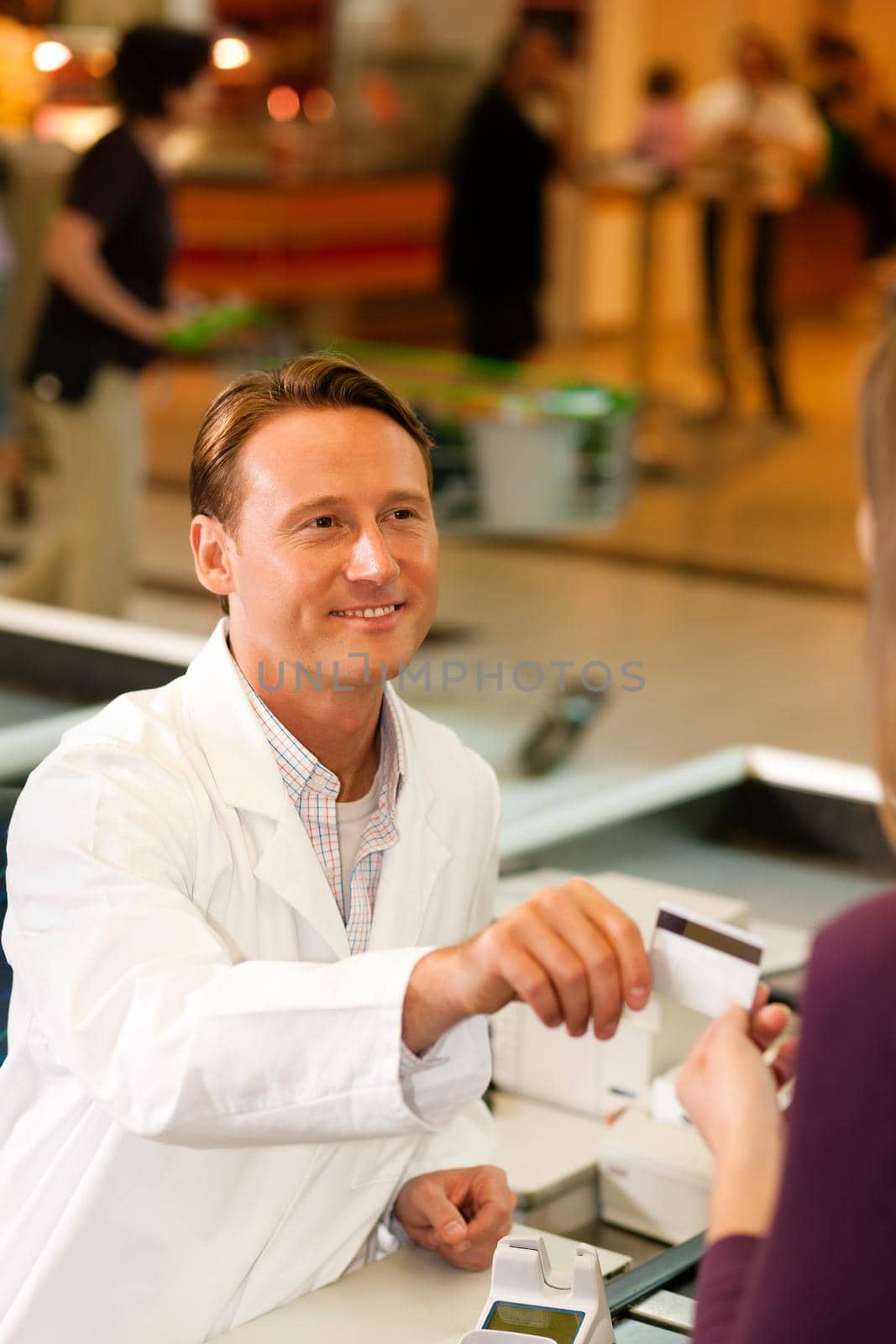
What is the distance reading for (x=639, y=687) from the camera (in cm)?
548

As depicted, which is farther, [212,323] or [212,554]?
[212,323]

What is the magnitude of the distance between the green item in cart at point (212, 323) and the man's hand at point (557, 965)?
429 cm

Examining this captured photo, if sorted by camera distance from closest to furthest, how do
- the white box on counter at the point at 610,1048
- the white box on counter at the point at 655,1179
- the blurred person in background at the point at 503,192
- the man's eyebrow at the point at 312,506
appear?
the man's eyebrow at the point at 312,506 < the white box on counter at the point at 655,1179 < the white box on counter at the point at 610,1048 < the blurred person in background at the point at 503,192

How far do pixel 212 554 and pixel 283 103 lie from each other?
11.5 m

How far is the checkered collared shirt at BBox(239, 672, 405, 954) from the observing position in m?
1.57

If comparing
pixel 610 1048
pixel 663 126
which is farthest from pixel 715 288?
pixel 610 1048

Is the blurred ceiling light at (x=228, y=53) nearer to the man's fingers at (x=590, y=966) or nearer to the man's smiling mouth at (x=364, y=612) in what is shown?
the man's smiling mouth at (x=364, y=612)

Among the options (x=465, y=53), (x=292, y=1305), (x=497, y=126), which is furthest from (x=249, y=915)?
(x=465, y=53)

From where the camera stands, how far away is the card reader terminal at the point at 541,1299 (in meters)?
1.42

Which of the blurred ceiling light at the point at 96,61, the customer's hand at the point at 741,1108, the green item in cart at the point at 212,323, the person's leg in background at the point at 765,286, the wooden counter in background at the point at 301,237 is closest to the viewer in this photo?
the customer's hand at the point at 741,1108

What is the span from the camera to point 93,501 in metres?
5.16

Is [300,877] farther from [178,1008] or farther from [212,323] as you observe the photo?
[212,323]

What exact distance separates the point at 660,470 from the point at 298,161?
4088 millimetres

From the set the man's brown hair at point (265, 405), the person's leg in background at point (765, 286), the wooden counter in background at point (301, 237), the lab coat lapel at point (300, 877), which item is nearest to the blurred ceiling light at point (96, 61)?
the wooden counter in background at point (301, 237)
